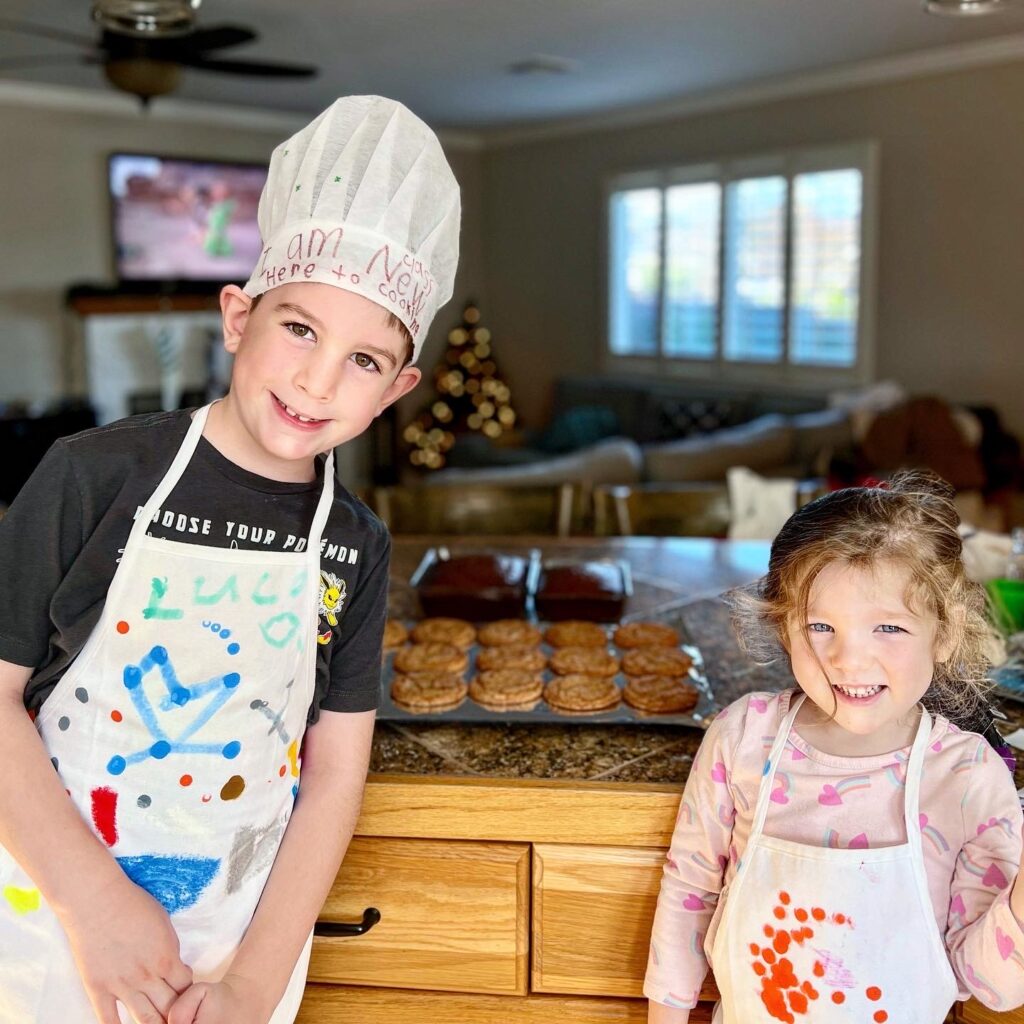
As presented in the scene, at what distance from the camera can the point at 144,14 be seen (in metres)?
2.48

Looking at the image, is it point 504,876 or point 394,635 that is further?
point 394,635

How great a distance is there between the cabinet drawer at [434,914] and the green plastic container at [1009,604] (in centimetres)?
84

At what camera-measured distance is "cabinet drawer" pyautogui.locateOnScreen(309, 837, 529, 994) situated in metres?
1.28

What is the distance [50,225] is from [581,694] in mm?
6409

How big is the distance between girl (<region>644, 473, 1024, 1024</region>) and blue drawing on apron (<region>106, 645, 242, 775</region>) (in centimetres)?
50

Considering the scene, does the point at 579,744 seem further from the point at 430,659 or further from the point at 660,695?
the point at 430,659

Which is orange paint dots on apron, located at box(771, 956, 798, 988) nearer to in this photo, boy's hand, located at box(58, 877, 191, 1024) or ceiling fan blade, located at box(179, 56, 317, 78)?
boy's hand, located at box(58, 877, 191, 1024)

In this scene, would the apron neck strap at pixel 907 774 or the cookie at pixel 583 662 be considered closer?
the apron neck strap at pixel 907 774

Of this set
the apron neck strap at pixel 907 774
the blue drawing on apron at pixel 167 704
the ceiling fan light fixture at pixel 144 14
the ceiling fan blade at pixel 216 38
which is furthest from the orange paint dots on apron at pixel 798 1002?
the ceiling fan blade at pixel 216 38

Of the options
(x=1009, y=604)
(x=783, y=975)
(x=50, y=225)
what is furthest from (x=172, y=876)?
(x=50, y=225)

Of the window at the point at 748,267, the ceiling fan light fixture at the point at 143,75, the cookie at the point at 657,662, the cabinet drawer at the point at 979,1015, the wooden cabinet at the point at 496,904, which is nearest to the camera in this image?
the cabinet drawer at the point at 979,1015

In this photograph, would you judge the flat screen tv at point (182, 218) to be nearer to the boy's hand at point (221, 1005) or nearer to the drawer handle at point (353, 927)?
the drawer handle at point (353, 927)

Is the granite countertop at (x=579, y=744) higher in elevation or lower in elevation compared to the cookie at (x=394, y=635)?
lower

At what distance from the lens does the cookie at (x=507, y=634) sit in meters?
1.63
